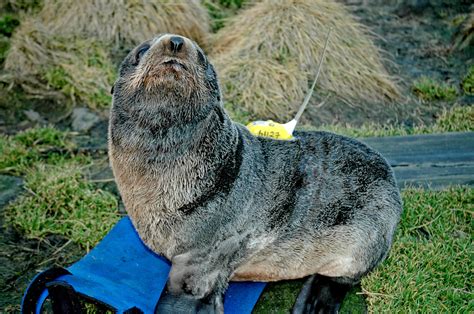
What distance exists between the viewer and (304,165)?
3.18 metres

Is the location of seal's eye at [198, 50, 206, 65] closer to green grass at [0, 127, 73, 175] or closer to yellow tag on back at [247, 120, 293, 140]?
yellow tag on back at [247, 120, 293, 140]

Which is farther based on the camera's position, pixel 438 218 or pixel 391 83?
pixel 391 83

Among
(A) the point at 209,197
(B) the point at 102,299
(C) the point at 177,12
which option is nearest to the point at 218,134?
(A) the point at 209,197

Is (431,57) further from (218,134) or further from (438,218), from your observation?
(218,134)

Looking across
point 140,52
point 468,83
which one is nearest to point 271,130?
point 140,52

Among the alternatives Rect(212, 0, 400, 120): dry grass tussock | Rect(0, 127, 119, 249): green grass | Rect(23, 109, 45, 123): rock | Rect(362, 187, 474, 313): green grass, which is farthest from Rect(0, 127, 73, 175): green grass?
Rect(362, 187, 474, 313): green grass

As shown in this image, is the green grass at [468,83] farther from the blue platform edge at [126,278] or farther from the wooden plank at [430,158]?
the blue platform edge at [126,278]

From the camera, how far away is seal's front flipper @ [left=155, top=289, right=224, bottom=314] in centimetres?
287

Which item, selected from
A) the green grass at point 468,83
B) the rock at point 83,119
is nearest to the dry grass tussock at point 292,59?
the green grass at point 468,83

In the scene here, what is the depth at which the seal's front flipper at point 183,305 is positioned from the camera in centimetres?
287

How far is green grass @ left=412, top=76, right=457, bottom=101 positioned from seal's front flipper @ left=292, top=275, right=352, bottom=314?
3.64m

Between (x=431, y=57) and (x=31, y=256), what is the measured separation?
530 cm

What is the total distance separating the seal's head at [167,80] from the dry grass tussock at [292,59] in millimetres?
3212

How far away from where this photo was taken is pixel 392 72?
22.6 feet
